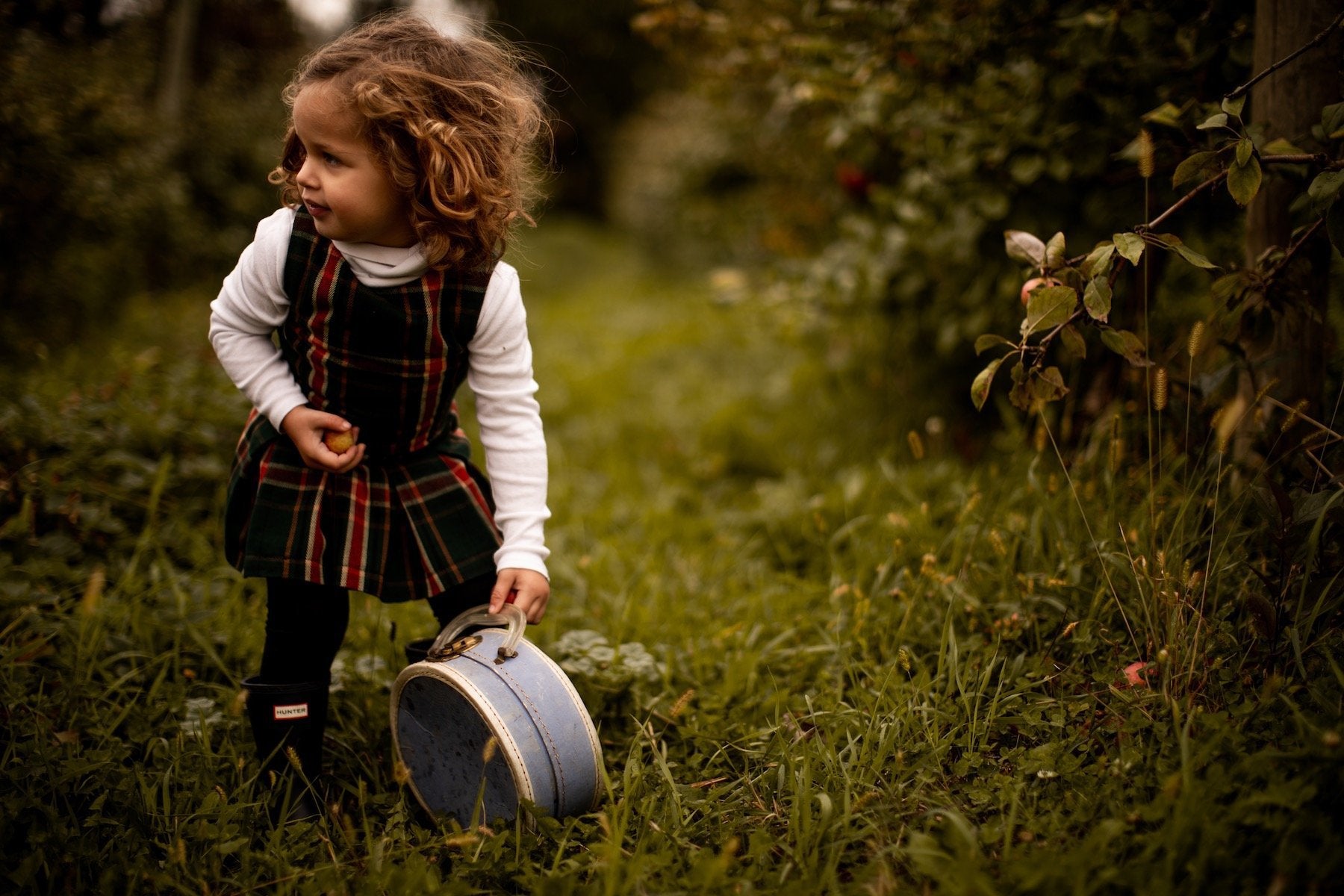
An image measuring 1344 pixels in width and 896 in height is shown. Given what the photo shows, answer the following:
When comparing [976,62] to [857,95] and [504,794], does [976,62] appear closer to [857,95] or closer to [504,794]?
[857,95]

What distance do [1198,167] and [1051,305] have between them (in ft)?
1.28

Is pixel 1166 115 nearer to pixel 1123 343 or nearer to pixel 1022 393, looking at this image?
pixel 1123 343

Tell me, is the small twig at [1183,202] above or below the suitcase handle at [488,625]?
above

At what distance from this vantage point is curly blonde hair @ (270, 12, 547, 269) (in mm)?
1577

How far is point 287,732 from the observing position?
176 centimetres

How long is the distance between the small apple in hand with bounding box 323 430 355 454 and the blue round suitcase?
0.40 meters

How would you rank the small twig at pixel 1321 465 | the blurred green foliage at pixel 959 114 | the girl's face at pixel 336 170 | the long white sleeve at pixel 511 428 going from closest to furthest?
the girl's face at pixel 336 170 → the small twig at pixel 1321 465 → the long white sleeve at pixel 511 428 → the blurred green foliage at pixel 959 114

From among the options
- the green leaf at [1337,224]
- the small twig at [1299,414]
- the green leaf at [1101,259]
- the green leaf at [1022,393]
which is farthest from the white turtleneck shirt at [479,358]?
the green leaf at [1337,224]

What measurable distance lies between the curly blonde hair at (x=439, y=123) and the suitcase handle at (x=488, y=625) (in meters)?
0.68

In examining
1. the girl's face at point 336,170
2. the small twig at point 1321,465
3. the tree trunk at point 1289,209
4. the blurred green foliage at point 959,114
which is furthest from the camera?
the blurred green foliage at point 959,114

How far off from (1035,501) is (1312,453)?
0.67 m

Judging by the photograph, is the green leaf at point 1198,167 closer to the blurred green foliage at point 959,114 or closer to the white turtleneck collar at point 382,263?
the blurred green foliage at point 959,114

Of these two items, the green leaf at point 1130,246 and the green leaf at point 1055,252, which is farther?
the green leaf at point 1055,252

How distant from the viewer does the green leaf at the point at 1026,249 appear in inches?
72.2
